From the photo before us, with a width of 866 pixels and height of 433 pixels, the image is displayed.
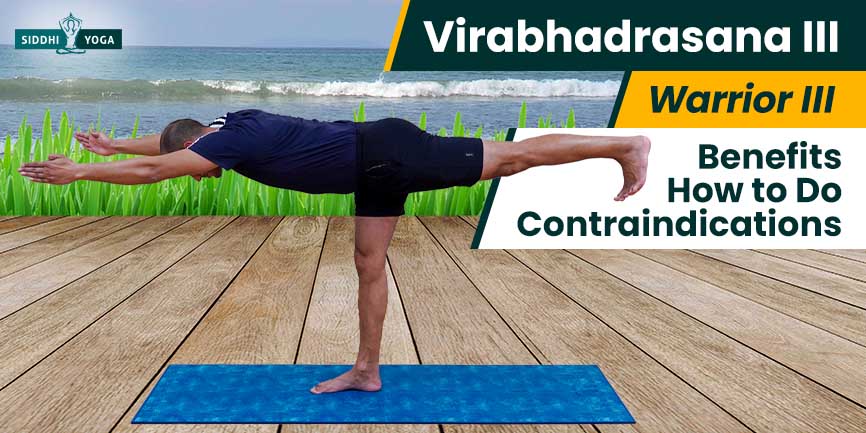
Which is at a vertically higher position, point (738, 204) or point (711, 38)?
point (711, 38)

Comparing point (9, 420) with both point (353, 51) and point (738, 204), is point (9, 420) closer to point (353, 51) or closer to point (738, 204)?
point (738, 204)

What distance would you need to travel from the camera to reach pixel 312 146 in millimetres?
1614

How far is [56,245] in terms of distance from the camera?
363 centimetres

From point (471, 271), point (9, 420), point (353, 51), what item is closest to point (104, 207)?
point (471, 271)

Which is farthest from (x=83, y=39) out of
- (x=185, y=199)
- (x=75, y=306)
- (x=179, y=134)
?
(x=179, y=134)

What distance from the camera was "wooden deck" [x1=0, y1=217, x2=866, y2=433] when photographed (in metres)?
1.80

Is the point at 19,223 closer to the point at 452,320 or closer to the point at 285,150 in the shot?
the point at 452,320

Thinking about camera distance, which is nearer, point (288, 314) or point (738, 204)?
point (288, 314)

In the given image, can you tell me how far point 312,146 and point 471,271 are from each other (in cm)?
168

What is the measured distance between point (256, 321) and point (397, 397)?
2.53ft

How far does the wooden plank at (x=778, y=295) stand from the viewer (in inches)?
98.7

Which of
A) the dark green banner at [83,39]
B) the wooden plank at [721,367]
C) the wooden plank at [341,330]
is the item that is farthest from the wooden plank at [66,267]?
the dark green banner at [83,39]

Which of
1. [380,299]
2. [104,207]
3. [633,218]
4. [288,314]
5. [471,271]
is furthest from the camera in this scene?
[104,207]

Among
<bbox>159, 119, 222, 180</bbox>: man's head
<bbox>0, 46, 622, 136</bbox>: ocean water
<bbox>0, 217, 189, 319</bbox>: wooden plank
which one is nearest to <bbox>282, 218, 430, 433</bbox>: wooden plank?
<bbox>159, 119, 222, 180</bbox>: man's head
